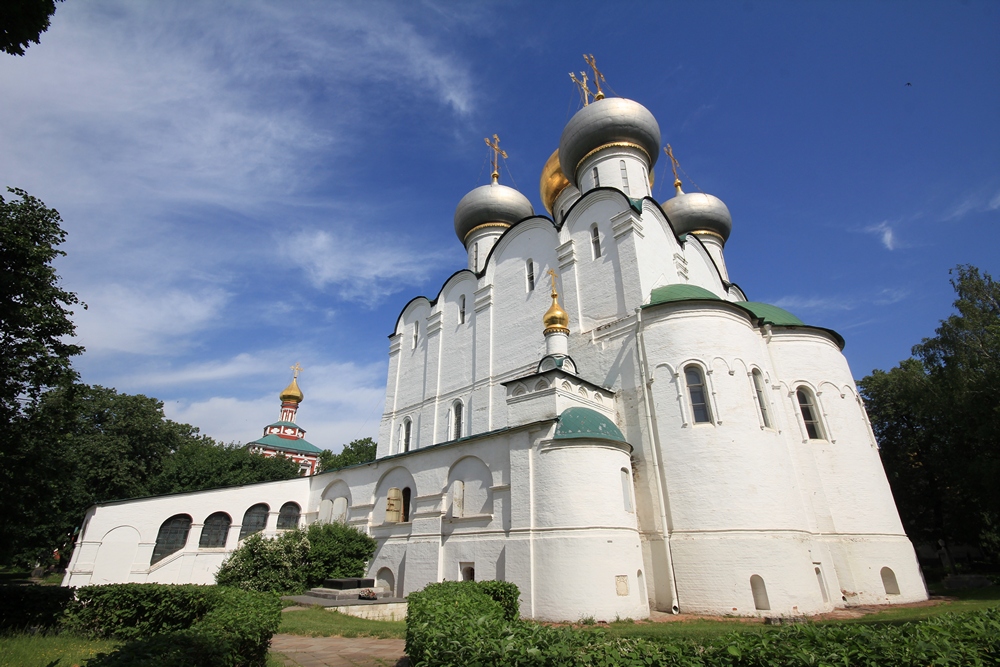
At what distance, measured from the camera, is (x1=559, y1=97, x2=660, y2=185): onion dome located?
17672mm

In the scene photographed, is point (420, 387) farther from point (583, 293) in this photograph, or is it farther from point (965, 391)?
point (965, 391)

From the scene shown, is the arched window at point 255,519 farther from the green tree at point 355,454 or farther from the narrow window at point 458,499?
the green tree at point 355,454

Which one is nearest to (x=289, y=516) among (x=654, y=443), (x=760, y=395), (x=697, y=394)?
(x=654, y=443)

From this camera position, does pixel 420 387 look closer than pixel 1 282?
No

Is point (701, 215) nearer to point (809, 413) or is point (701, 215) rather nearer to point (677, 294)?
point (677, 294)

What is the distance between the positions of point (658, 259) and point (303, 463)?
125 feet

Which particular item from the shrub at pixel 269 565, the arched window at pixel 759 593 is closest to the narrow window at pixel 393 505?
the shrub at pixel 269 565

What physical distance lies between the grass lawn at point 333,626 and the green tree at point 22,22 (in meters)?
8.06

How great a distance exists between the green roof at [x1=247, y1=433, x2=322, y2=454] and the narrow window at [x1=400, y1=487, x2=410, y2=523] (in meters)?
32.1

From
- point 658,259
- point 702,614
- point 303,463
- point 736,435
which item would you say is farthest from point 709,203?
point 303,463

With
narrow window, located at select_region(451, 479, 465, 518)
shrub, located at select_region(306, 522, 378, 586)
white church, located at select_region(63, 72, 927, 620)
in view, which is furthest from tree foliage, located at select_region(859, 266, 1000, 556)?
shrub, located at select_region(306, 522, 378, 586)

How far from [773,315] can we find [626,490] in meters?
7.12

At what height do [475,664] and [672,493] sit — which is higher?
[672,493]

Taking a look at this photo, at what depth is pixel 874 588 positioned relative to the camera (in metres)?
11.7
